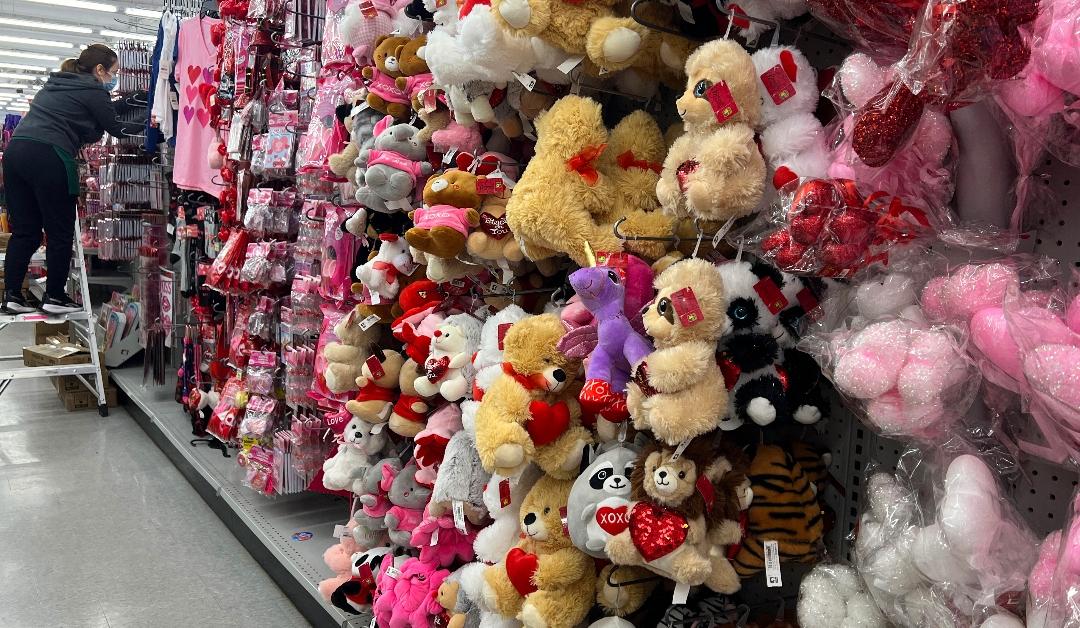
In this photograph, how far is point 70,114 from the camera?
15.8ft

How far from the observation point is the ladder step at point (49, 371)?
181 inches

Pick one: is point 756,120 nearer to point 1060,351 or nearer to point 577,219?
point 577,219

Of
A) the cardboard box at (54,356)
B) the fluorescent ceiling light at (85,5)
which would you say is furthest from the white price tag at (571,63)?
the fluorescent ceiling light at (85,5)

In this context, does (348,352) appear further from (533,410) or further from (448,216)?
(533,410)

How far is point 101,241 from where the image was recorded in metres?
5.41

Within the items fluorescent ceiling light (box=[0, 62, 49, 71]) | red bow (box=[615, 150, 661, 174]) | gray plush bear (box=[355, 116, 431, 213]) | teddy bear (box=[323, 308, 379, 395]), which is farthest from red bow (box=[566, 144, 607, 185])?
fluorescent ceiling light (box=[0, 62, 49, 71])

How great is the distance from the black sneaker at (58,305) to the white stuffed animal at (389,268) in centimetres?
366

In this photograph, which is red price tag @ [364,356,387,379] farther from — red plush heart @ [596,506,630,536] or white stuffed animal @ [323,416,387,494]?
red plush heart @ [596,506,630,536]

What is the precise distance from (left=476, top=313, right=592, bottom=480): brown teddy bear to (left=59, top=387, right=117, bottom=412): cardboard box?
475cm

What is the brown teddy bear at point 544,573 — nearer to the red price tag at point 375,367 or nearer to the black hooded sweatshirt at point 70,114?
the red price tag at point 375,367

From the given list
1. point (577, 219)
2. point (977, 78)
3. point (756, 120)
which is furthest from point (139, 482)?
point (977, 78)

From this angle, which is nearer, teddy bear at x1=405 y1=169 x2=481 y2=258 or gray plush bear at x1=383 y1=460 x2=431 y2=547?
teddy bear at x1=405 y1=169 x2=481 y2=258

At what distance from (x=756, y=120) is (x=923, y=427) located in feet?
1.60

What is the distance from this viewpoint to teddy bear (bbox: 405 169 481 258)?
167cm
